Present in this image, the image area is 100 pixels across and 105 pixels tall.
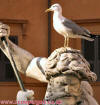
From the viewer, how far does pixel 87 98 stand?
19.9 feet

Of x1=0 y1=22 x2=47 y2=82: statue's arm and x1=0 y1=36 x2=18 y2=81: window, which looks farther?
x1=0 y1=36 x2=18 y2=81: window

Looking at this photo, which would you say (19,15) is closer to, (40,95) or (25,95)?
(40,95)

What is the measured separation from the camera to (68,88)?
5.89m

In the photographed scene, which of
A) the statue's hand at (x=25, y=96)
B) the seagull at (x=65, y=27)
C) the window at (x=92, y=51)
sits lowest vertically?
the window at (x=92, y=51)

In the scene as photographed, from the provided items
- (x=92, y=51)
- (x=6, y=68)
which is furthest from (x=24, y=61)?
(x=6, y=68)

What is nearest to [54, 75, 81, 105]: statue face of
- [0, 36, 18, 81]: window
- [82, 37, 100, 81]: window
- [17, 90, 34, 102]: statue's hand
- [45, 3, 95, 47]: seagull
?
[17, 90, 34, 102]: statue's hand

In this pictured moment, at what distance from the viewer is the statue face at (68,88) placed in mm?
5895

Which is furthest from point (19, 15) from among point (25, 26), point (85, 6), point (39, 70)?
point (39, 70)

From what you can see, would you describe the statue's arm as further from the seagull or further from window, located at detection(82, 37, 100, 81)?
window, located at detection(82, 37, 100, 81)

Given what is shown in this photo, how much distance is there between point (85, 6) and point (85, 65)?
17535 millimetres

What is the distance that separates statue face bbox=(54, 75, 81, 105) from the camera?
232 inches

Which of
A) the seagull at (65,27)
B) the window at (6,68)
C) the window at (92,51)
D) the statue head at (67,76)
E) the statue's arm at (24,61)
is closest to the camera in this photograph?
the statue head at (67,76)

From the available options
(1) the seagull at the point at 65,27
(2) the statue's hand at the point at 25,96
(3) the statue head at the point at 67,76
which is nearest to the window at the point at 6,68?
(1) the seagull at the point at 65,27

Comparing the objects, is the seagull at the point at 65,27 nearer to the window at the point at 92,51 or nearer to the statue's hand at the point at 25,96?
the statue's hand at the point at 25,96
